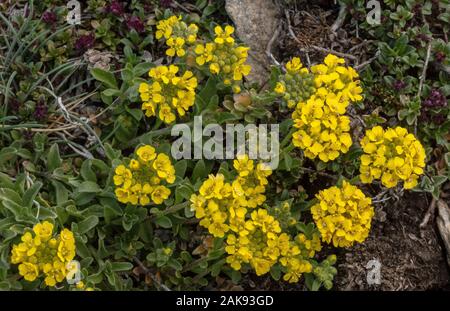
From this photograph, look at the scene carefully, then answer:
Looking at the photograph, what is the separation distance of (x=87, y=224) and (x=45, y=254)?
0.35 metres

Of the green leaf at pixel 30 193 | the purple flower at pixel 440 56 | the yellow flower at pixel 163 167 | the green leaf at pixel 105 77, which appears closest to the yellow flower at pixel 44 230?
the green leaf at pixel 30 193

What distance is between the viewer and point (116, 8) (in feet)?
13.3

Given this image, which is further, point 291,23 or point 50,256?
point 291,23

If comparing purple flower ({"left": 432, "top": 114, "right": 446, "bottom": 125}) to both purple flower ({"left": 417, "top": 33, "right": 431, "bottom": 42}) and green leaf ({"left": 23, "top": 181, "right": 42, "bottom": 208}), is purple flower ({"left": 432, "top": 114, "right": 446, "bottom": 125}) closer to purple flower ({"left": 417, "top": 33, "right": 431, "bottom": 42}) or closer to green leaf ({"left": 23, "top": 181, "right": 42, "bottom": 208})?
purple flower ({"left": 417, "top": 33, "right": 431, "bottom": 42})

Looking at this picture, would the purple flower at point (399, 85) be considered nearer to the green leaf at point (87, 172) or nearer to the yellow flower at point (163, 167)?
the yellow flower at point (163, 167)

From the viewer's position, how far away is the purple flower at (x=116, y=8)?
4059 millimetres

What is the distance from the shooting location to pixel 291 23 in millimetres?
4230

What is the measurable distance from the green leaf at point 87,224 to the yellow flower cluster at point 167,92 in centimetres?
62

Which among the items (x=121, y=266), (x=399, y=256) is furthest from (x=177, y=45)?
(x=399, y=256)

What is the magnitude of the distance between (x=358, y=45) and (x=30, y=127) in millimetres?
2076

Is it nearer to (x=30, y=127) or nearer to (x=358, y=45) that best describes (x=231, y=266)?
(x=30, y=127)

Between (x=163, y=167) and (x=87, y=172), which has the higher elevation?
(x=163, y=167)

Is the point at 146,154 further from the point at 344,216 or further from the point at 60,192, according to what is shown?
the point at 344,216

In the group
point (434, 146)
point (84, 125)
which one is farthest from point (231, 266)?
point (434, 146)
